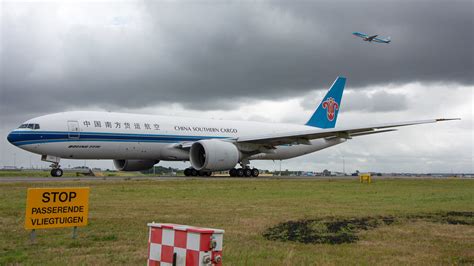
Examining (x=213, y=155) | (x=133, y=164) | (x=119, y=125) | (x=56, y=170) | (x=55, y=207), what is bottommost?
(x=55, y=207)

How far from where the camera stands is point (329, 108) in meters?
40.0

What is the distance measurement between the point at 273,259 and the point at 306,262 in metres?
0.45

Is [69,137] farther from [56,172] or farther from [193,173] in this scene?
[193,173]

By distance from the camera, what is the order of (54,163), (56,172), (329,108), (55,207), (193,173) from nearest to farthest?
(55,207) → (56,172) → (54,163) → (193,173) → (329,108)

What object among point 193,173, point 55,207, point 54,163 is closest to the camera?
point 55,207

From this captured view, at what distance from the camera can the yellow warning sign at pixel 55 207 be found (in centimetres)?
739

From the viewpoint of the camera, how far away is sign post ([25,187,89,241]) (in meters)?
7.39

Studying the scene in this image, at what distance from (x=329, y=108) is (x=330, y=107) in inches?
4.8

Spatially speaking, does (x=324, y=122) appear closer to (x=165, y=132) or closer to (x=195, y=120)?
Answer: (x=195, y=120)

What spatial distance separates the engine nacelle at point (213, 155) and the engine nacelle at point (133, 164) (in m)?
4.46

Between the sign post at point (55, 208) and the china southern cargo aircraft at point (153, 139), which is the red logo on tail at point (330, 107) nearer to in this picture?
the china southern cargo aircraft at point (153, 139)

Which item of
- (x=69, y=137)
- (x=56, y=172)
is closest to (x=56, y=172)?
(x=56, y=172)

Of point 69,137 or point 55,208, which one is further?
point 69,137

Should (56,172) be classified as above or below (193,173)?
below
